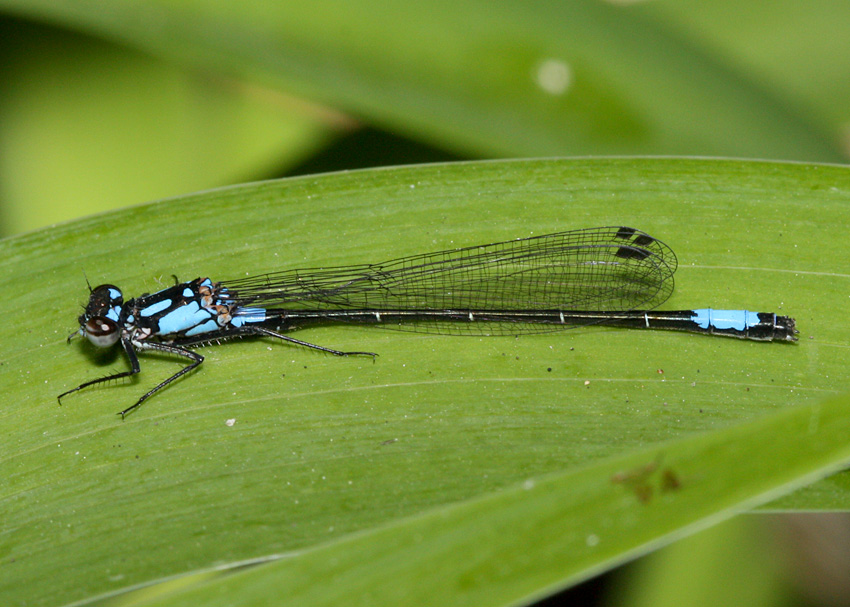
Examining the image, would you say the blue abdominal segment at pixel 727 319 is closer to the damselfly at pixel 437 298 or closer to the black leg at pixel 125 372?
the damselfly at pixel 437 298

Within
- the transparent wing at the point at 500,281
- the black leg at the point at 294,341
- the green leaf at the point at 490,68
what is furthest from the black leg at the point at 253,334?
the green leaf at the point at 490,68

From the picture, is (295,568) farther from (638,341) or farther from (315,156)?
(315,156)

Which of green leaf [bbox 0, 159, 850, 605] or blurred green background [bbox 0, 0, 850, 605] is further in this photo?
blurred green background [bbox 0, 0, 850, 605]

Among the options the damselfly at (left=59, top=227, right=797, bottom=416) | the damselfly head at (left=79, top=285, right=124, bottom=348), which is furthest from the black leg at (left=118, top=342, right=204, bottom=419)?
the damselfly head at (left=79, top=285, right=124, bottom=348)

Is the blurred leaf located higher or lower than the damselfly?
higher

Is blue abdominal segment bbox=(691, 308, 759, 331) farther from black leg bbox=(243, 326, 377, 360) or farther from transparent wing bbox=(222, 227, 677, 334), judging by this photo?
black leg bbox=(243, 326, 377, 360)

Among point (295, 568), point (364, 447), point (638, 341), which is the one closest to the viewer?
point (295, 568)

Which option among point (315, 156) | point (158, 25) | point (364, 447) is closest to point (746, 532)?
point (364, 447)
